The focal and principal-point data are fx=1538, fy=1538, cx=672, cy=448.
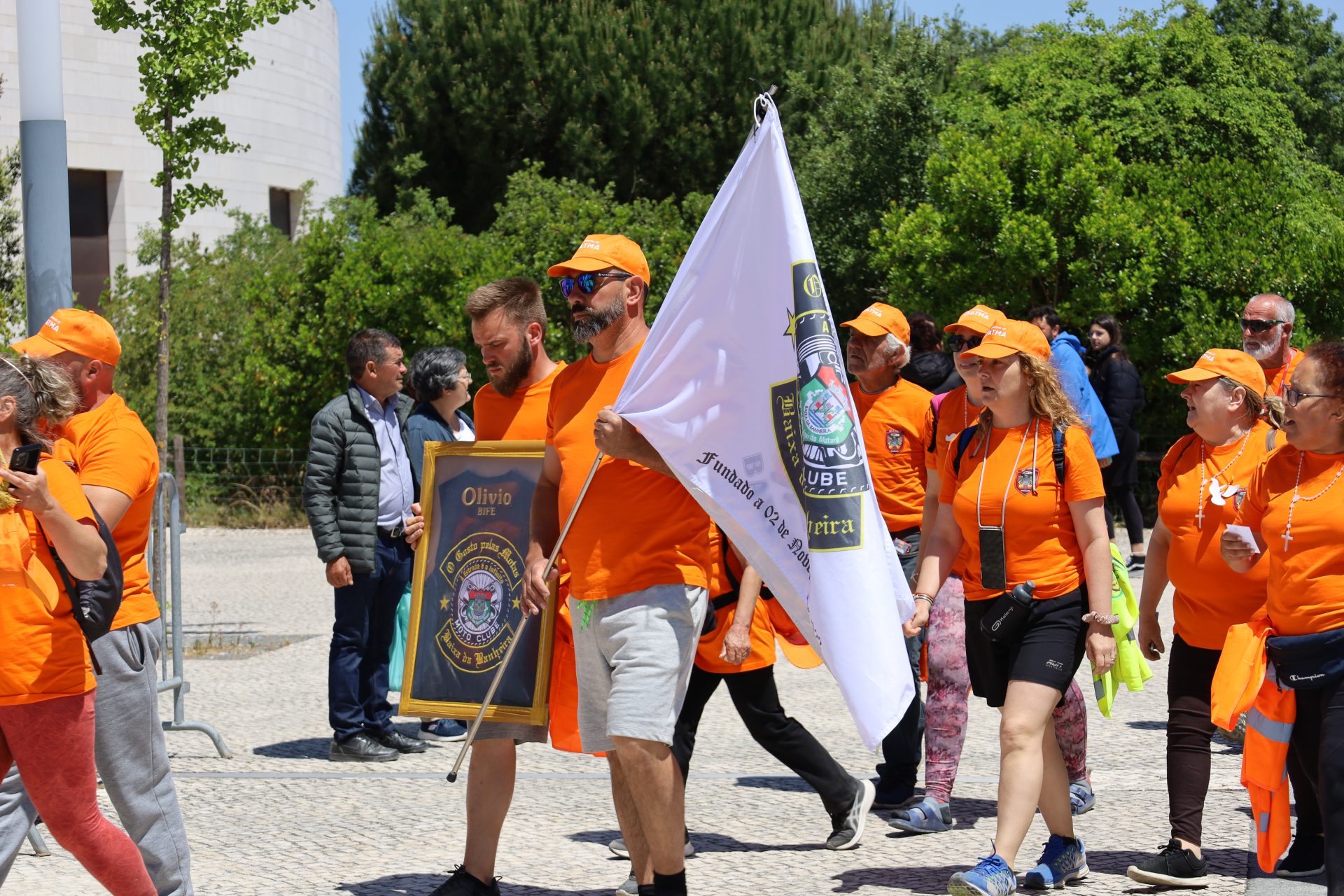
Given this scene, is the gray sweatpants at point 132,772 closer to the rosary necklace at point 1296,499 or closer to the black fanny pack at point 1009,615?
the black fanny pack at point 1009,615

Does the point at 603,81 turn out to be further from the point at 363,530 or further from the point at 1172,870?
the point at 1172,870

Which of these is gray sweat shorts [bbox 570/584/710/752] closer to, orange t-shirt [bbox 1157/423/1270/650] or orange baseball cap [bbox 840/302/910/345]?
orange t-shirt [bbox 1157/423/1270/650]

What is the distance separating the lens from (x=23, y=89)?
726cm

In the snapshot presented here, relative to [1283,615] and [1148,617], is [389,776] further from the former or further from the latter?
[1283,615]

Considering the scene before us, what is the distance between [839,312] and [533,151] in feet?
29.1

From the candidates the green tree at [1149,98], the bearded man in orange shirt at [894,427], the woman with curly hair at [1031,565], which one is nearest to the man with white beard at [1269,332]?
the bearded man in orange shirt at [894,427]

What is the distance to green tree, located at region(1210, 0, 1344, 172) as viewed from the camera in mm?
34375

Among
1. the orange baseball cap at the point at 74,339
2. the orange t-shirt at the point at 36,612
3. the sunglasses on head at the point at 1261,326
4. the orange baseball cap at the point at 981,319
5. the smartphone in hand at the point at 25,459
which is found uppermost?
the sunglasses on head at the point at 1261,326

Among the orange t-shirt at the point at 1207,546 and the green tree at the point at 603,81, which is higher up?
the green tree at the point at 603,81

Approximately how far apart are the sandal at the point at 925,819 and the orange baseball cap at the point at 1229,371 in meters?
1.96

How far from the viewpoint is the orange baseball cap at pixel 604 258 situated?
468 centimetres

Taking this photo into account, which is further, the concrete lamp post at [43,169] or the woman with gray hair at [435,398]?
the woman with gray hair at [435,398]

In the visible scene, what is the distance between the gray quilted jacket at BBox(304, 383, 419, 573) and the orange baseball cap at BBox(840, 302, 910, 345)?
8.63ft

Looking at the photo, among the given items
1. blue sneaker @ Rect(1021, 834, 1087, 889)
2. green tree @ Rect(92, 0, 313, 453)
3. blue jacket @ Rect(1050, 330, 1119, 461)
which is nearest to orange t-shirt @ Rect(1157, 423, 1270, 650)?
blue sneaker @ Rect(1021, 834, 1087, 889)
